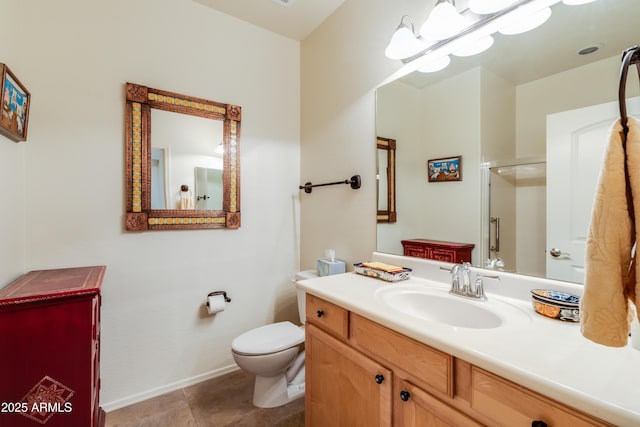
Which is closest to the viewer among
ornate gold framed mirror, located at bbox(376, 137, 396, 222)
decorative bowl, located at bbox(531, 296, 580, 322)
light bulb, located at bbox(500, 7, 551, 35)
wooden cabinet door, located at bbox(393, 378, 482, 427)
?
wooden cabinet door, located at bbox(393, 378, 482, 427)

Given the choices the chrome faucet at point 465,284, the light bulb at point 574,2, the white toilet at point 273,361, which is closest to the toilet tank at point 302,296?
the white toilet at point 273,361

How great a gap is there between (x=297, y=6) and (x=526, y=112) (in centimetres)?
169

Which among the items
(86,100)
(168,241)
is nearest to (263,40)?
(86,100)

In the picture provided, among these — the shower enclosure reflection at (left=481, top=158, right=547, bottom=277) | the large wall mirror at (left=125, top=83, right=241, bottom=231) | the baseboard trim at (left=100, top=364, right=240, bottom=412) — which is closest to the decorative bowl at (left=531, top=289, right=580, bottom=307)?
the shower enclosure reflection at (left=481, top=158, right=547, bottom=277)

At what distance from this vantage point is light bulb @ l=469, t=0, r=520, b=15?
1.11 m

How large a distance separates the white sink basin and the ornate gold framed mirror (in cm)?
48

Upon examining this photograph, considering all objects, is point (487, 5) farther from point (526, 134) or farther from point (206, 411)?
point (206, 411)

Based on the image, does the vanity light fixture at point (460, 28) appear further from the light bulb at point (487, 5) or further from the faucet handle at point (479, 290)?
the faucet handle at point (479, 290)

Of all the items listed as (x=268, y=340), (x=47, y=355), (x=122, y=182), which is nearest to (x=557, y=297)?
(x=268, y=340)

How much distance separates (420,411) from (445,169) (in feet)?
3.38

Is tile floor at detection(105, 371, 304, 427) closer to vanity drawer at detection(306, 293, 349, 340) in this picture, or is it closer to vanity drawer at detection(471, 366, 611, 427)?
vanity drawer at detection(306, 293, 349, 340)

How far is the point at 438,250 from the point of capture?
1.41 metres

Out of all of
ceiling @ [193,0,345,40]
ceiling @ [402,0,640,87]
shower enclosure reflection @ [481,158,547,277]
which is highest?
ceiling @ [193,0,345,40]

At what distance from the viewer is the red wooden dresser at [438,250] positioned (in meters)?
1.31
